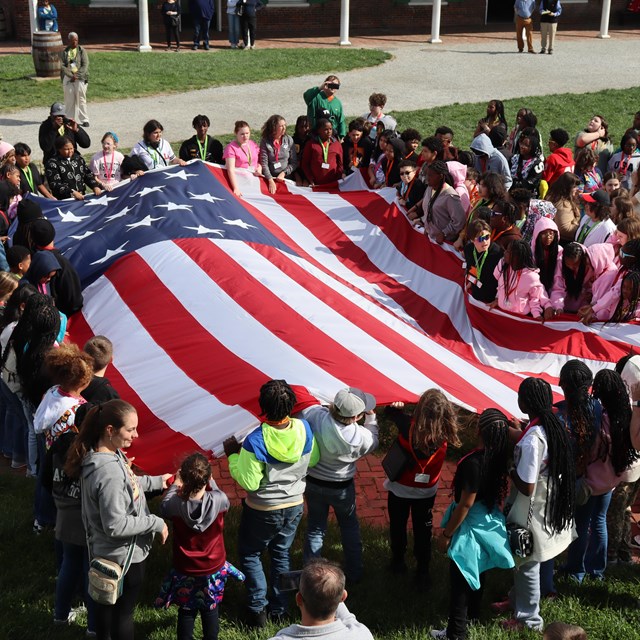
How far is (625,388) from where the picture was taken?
510 cm

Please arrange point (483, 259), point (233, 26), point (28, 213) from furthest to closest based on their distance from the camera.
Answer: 1. point (233, 26)
2. point (28, 213)
3. point (483, 259)

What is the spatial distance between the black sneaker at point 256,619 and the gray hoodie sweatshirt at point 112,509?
0.84 metres

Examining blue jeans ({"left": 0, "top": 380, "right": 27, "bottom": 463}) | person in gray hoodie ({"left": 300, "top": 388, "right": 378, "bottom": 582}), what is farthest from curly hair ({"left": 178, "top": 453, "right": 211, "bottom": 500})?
blue jeans ({"left": 0, "top": 380, "right": 27, "bottom": 463})

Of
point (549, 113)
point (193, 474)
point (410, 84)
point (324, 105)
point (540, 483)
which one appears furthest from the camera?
point (410, 84)

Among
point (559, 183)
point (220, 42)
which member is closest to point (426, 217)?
point (559, 183)

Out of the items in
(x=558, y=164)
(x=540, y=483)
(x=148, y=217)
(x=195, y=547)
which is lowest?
(x=195, y=547)

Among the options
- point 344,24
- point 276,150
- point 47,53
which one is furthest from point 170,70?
point 276,150

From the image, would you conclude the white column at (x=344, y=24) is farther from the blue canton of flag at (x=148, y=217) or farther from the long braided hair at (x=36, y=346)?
the long braided hair at (x=36, y=346)

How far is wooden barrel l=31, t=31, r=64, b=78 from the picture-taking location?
17.3 meters

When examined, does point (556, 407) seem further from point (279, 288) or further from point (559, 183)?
point (559, 183)

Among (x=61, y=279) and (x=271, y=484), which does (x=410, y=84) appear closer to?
(x=61, y=279)

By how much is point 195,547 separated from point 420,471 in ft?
4.21

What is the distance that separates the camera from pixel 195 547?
4.66 m

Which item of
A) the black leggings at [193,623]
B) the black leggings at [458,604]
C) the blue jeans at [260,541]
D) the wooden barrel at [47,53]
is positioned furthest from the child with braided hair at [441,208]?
the wooden barrel at [47,53]
